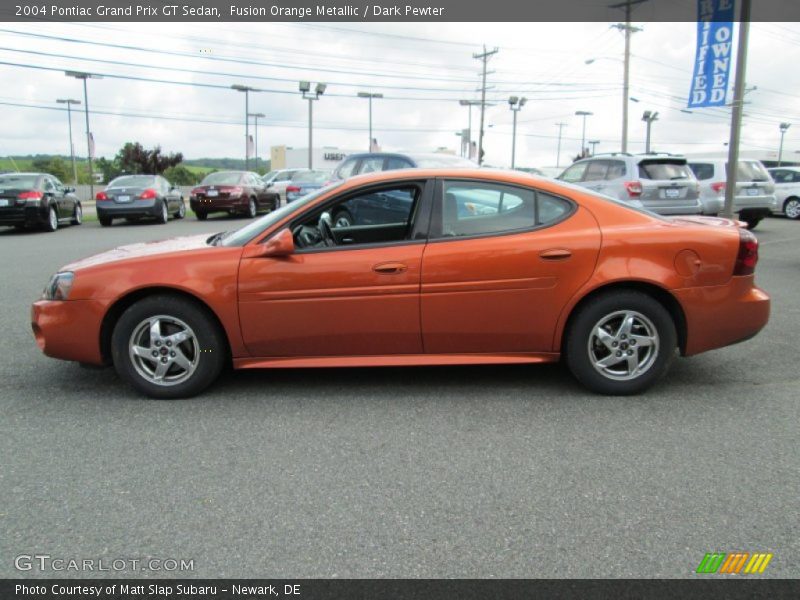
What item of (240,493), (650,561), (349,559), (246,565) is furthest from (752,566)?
(240,493)

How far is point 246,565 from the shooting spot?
2531 millimetres

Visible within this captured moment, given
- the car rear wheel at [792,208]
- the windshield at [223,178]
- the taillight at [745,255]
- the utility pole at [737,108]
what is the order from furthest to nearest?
the windshield at [223,178] → the car rear wheel at [792,208] → the utility pole at [737,108] → the taillight at [745,255]

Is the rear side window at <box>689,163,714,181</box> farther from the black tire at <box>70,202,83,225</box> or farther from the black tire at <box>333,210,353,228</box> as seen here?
the black tire at <box>70,202,83,225</box>

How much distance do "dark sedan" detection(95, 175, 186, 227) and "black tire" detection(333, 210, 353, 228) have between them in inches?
595

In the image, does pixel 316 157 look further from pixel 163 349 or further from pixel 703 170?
pixel 163 349

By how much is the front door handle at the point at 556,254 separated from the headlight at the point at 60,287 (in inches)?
122

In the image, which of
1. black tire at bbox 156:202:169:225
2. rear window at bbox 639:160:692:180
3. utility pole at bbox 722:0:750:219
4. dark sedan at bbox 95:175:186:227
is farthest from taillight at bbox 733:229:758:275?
black tire at bbox 156:202:169:225

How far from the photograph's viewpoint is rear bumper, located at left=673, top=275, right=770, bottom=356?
4309mm

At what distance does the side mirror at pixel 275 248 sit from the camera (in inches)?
168

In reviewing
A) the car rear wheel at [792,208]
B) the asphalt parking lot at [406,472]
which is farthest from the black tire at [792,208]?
the asphalt parking lot at [406,472]

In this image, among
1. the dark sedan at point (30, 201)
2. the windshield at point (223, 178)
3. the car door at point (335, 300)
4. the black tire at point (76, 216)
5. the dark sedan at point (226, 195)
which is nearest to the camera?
the car door at point (335, 300)

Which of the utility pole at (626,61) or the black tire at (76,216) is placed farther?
the utility pole at (626,61)

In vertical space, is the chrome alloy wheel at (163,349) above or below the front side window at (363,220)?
below

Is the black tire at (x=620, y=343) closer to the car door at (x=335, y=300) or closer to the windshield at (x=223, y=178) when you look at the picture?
the car door at (x=335, y=300)
